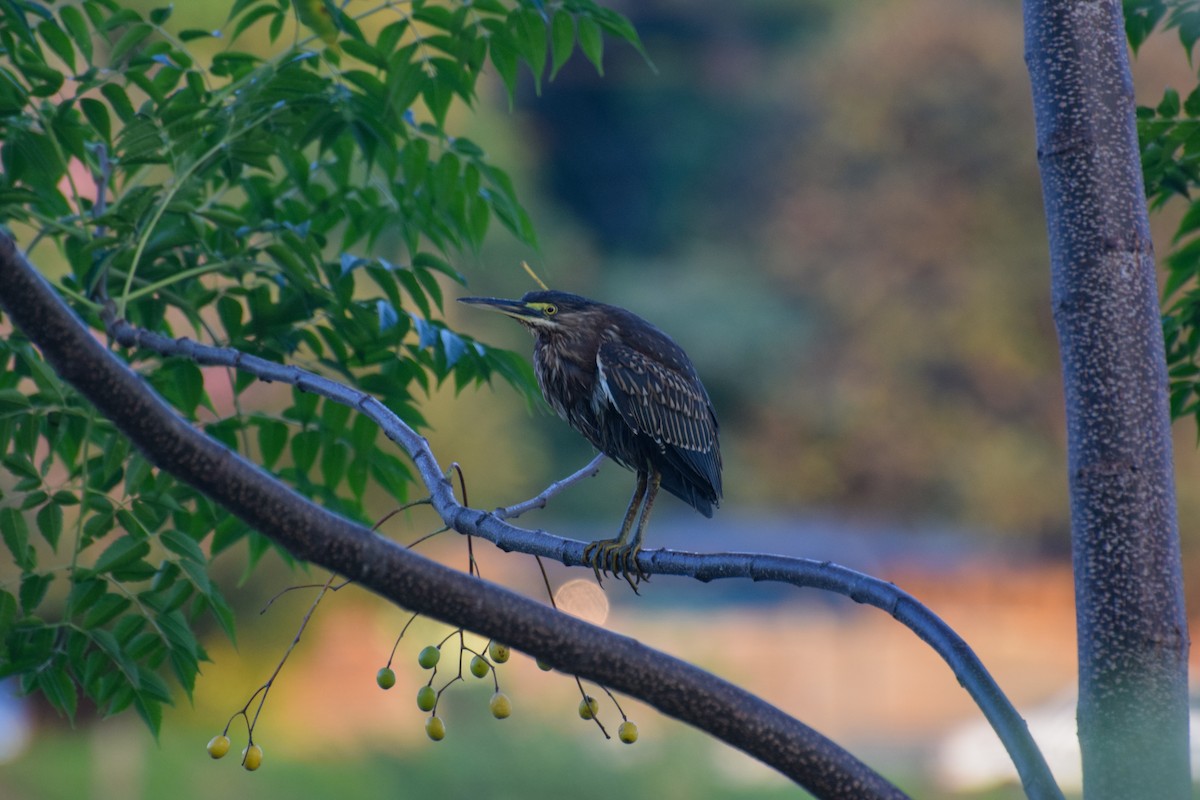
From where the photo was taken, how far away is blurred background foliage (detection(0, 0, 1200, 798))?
19719 millimetres

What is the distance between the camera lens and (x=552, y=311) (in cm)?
306

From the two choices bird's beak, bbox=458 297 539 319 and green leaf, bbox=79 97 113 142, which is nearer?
green leaf, bbox=79 97 113 142

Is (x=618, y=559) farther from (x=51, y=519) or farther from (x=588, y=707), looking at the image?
(x=51, y=519)

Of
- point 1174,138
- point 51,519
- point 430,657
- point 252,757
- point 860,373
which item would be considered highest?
point 860,373

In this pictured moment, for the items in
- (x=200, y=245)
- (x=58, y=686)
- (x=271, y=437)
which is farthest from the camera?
(x=271, y=437)

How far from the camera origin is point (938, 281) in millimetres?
24203

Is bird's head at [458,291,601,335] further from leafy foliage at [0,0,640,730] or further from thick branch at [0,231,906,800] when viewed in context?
thick branch at [0,231,906,800]

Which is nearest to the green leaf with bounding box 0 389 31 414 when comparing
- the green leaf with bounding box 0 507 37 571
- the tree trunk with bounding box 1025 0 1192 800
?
the green leaf with bounding box 0 507 37 571

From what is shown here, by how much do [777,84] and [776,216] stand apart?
6.13 m

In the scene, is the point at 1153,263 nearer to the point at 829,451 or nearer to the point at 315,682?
the point at 315,682

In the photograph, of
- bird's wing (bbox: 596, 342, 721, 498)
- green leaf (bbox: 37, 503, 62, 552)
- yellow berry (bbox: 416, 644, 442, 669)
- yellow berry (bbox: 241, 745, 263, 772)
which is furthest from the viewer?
bird's wing (bbox: 596, 342, 721, 498)

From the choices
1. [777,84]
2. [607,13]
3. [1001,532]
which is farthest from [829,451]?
[607,13]

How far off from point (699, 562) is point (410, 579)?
0.68 meters

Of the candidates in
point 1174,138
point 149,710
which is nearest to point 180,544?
point 149,710
